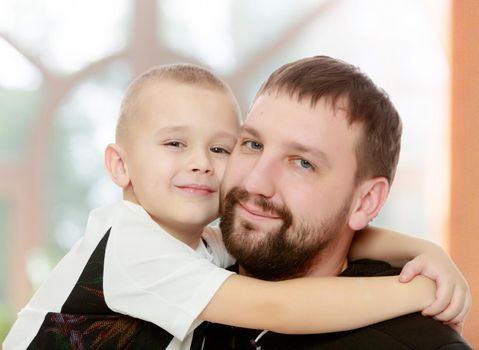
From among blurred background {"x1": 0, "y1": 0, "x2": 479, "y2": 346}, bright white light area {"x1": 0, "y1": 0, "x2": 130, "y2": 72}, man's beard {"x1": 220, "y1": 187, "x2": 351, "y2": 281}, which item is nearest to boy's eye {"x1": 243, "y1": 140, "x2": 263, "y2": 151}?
man's beard {"x1": 220, "y1": 187, "x2": 351, "y2": 281}

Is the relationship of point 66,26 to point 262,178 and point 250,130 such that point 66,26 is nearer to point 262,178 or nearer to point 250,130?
point 250,130

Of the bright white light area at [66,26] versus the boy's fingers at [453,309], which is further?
the bright white light area at [66,26]

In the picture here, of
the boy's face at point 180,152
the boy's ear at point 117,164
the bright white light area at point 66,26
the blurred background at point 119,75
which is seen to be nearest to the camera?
the boy's face at point 180,152

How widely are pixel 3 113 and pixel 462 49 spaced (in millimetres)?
2957

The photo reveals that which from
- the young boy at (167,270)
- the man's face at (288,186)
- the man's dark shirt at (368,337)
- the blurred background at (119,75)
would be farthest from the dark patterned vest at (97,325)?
the blurred background at (119,75)

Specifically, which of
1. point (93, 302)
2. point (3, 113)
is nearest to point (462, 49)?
point (3, 113)

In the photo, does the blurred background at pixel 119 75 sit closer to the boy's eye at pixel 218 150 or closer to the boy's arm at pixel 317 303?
the boy's eye at pixel 218 150

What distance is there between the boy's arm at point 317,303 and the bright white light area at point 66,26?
349 centimetres

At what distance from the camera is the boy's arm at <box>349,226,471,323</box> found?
1.51 meters

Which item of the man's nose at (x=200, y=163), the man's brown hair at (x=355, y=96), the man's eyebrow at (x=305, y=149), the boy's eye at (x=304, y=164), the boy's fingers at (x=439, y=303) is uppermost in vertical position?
the man's brown hair at (x=355, y=96)

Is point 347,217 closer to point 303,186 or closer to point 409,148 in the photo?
point 303,186

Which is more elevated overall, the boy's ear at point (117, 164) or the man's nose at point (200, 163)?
the man's nose at point (200, 163)

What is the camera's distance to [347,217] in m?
1.76

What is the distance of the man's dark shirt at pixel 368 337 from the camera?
144cm
